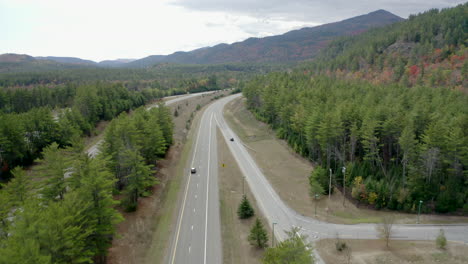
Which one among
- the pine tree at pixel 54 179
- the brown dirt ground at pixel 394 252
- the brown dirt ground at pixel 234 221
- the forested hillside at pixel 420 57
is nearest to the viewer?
the brown dirt ground at pixel 394 252

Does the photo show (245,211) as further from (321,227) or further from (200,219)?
(321,227)

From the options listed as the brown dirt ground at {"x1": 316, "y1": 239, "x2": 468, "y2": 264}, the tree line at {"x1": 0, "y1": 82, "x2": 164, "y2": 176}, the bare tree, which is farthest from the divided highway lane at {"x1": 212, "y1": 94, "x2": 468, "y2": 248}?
the tree line at {"x1": 0, "y1": 82, "x2": 164, "y2": 176}

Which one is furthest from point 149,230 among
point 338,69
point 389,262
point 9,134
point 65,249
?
point 338,69

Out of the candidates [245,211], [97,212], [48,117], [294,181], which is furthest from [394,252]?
[48,117]

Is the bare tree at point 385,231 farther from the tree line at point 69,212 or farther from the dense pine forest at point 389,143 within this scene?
the tree line at point 69,212

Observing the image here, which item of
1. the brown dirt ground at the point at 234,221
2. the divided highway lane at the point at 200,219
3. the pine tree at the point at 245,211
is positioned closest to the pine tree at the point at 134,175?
the divided highway lane at the point at 200,219

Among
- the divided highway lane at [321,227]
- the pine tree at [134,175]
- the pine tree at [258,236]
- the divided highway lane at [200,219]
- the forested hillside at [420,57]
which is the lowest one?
the divided highway lane at [321,227]

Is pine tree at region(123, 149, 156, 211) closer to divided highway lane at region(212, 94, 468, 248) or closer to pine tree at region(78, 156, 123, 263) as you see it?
pine tree at region(78, 156, 123, 263)
